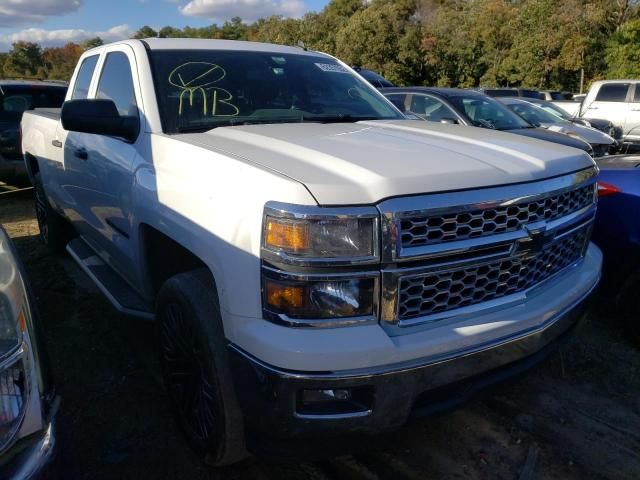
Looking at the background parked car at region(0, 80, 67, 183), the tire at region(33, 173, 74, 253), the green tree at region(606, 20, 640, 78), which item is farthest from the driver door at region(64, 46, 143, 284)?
the green tree at region(606, 20, 640, 78)

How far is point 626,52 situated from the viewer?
24.6 metres

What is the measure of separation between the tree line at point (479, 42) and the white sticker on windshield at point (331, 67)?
19691 millimetres

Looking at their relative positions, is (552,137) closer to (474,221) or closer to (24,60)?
(474,221)

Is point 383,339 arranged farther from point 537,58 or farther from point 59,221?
point 537,58

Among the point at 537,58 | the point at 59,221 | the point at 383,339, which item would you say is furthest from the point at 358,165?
the point at 537,58

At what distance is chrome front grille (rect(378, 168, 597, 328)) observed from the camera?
1.86 m

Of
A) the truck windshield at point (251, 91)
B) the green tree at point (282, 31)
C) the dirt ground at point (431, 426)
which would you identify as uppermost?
the green tree at point (282, 31)

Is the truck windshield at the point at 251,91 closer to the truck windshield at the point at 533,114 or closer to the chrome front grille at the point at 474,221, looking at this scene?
the chrome front grille at the point at 474,221

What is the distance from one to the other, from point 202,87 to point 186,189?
101 centimetres

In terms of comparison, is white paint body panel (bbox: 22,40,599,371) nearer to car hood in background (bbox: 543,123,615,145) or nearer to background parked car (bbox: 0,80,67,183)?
background parked car (bbox: 0,80,67,183)

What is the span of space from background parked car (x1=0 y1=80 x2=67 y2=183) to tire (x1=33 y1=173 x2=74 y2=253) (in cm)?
293

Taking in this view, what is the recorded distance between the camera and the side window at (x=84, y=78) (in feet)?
13.3

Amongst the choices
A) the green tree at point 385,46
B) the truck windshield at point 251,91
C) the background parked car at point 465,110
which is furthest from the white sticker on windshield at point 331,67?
the green tree at point 385,46

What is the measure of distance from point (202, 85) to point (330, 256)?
5.68ft
